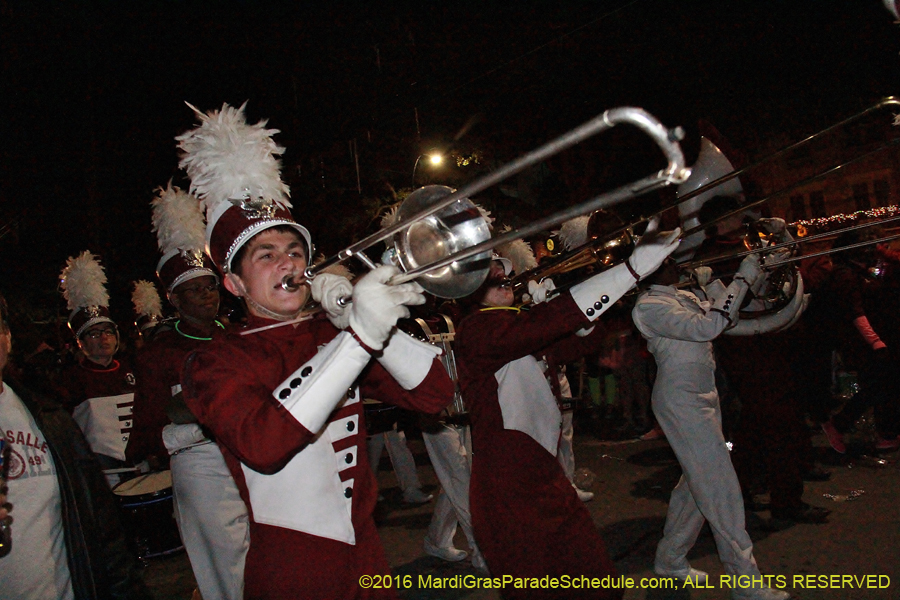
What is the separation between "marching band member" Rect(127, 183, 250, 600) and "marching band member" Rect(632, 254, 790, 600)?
2.97 metres

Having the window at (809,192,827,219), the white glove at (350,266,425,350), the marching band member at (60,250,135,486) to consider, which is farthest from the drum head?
the window at (809,192,827,219)

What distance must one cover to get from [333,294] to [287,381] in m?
0.36

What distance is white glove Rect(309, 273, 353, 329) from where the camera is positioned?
7.46 feet

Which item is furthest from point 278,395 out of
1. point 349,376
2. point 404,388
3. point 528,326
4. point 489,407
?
point 489,407

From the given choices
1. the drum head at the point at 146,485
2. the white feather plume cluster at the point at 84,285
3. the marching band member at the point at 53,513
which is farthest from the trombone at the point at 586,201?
the white feather plume cluster at the point at 84,285

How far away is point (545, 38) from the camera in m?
13.5

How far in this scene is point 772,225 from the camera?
4.95m

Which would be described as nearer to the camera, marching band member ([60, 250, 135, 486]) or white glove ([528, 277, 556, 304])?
white glove ([528, 277, 556, 304])

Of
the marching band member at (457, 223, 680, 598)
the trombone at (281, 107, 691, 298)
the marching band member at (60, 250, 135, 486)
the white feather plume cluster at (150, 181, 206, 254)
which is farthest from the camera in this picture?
the marching band member at (60, 250, 135, 486)

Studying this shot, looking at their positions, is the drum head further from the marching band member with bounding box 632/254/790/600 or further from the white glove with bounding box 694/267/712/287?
the white glove with bounding box 694/267/712/287

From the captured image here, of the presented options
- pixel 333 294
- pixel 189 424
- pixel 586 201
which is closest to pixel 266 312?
pixel 333 294

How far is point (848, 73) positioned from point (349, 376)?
13.9m

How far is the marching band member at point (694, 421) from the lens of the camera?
435 cm

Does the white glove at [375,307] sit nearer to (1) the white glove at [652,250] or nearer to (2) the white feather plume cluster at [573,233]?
(1) the white glove at [652,250]
